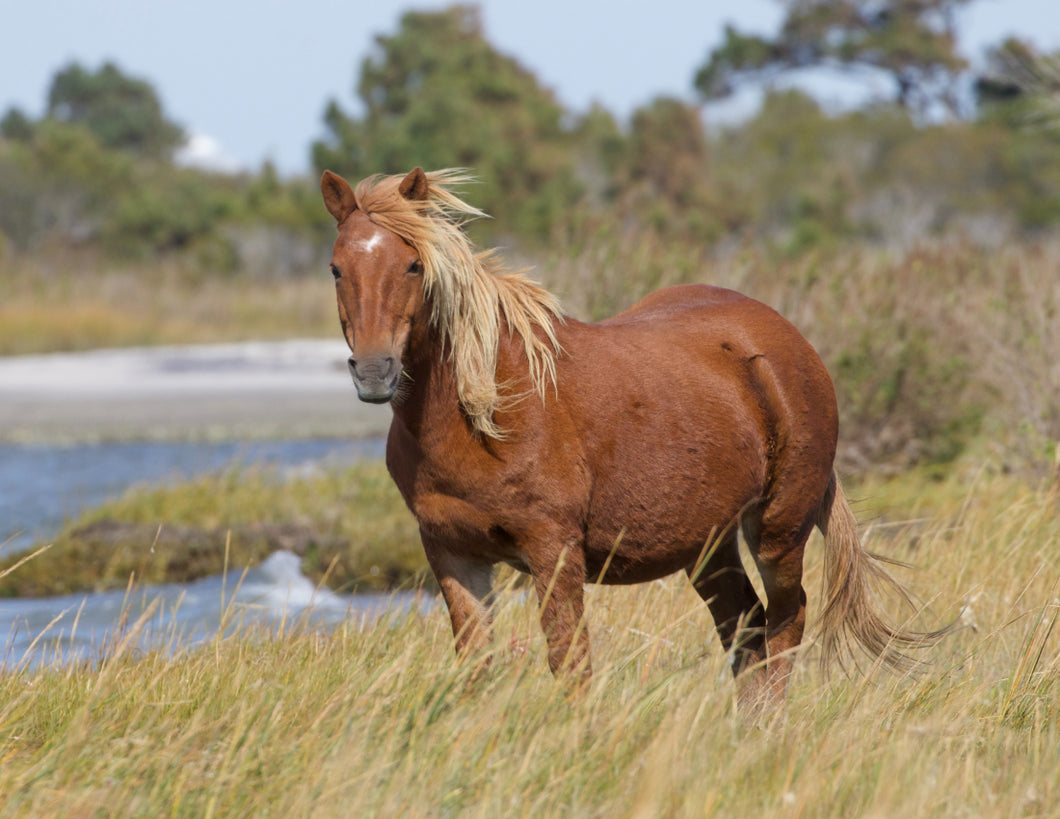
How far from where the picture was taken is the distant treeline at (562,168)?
29609 mm

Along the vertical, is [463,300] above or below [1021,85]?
below

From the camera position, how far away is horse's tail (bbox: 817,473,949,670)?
4.43 metres

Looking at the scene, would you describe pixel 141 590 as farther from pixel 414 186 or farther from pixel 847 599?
pixel 414 186

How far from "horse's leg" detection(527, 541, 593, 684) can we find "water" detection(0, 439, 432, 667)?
101cm

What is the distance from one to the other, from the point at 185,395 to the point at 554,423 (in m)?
13.4

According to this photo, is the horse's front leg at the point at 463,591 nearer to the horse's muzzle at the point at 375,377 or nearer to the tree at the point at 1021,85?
the horse's muzzle at the point at 375,377

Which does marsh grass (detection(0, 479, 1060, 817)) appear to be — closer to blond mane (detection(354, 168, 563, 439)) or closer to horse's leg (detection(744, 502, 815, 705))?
horse's leg (detection(744, 502, 815, 705))

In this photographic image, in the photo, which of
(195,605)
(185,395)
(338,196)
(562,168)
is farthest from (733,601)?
(562,168)

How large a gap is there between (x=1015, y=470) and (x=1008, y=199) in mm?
33221

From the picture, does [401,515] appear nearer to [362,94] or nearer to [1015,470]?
[1015,470]

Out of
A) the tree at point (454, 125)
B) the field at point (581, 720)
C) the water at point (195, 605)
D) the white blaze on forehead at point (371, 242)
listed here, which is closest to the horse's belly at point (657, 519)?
the field at point (581, 720)

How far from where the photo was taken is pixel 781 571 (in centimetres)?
428

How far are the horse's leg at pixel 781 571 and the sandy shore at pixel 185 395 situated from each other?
1000 cm

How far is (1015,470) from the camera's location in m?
7.49
